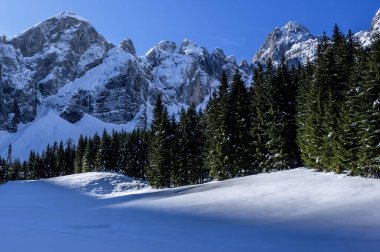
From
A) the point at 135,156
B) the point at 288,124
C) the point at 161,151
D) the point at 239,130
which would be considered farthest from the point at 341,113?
the point at 135,156

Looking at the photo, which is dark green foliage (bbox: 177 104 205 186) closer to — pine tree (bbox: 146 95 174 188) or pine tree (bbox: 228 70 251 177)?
pine tree (bbox: 146 95 174 188)

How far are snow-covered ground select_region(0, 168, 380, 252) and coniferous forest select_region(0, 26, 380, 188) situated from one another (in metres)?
4.11

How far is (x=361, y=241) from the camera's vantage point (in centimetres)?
1323

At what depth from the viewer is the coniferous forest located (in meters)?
30.1

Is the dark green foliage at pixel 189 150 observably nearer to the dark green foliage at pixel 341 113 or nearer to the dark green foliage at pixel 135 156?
the dark green foliage at pixel 341 113

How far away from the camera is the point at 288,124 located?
4331 centimetres

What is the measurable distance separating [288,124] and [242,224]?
87.4 feet

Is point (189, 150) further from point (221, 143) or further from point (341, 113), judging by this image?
point (341, 113)

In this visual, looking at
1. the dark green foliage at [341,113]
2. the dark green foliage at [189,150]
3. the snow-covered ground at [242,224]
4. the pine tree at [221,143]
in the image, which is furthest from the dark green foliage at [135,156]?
the snow-covered ground at [242,224]

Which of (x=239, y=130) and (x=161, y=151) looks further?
(x=161, y=151)

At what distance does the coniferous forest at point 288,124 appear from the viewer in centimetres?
3006

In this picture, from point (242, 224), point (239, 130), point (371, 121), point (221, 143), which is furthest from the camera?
point (239, 130)

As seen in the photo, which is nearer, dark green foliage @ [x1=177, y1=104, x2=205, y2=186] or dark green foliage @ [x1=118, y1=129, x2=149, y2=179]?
dark green foliage @ [x1=177, y1=104, x2=205, y2=186]

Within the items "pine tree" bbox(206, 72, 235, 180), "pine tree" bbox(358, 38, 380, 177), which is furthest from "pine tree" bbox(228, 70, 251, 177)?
"pine tree" bbox(358, 38, 380, 177)
